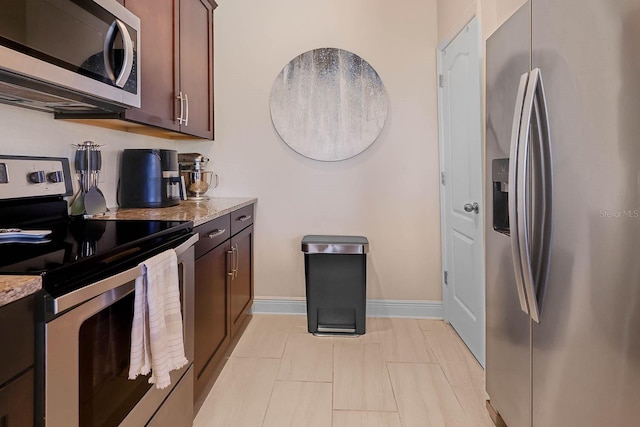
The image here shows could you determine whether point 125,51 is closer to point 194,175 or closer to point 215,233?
point 215,233

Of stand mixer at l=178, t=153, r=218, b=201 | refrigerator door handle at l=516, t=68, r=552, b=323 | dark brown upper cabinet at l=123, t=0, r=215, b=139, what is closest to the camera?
refrigerator door handle at l=516, t=68, r=552, b=323

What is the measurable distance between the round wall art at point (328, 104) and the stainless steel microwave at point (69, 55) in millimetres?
1404

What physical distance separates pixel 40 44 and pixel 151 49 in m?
0.91

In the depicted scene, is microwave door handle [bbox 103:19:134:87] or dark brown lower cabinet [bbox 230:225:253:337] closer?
microwave door handle [bbox 103:19:134:87]

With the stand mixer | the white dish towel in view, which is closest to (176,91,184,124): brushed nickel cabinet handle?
the stand mixer

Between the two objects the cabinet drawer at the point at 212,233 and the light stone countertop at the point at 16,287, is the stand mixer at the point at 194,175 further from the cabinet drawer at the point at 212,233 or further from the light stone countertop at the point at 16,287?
the light stone countertop at the point at 16,287

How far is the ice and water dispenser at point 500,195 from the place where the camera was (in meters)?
1.46

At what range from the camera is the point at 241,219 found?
8.54 ft

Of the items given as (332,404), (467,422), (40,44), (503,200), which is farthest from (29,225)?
(467,422)

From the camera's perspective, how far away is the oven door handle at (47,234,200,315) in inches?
32.2

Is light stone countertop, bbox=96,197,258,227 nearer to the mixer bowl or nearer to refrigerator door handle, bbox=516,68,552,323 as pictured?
the mixer bowl

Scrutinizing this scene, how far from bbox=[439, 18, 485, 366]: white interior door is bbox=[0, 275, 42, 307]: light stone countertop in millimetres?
2037

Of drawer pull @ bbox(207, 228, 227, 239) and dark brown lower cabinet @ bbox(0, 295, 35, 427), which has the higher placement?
drawer pull @ bbox(207, 228, 227, 239)

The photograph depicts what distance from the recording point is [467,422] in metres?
1.72
